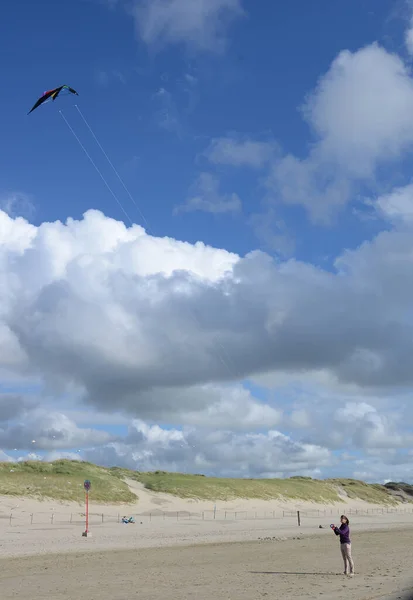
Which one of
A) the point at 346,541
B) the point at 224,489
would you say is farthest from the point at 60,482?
the point at 346,541

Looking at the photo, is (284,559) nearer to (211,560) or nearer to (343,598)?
(211,560)

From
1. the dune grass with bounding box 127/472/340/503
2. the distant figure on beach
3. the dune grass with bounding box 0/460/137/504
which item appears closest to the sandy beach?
the distant figure on beach

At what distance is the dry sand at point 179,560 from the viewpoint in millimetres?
19641

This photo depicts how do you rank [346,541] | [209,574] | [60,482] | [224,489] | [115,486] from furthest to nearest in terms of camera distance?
1. [224,489]
2. [115,486]
3. [60,482]
4. [209,574]
5. [346,541]

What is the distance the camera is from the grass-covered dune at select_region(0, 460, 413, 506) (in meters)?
66.6

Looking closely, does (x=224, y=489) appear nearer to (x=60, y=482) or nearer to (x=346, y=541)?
(x=60, y=482)

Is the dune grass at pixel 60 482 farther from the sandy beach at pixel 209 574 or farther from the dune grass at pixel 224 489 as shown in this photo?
the sandy beach at pixel 209 574

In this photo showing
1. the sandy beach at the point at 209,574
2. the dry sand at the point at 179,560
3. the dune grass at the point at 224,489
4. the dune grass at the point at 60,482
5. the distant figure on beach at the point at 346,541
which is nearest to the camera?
the sandy beach at the point at 209,574

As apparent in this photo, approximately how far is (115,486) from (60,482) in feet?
24.8

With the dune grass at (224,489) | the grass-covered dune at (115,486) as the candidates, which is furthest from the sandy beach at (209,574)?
the dune grass at (224,489)

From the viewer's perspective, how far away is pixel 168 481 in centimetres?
8819

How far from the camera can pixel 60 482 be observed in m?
71.4

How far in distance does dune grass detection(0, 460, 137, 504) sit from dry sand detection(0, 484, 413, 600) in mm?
5109

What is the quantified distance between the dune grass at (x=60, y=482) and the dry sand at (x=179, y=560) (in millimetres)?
5109
